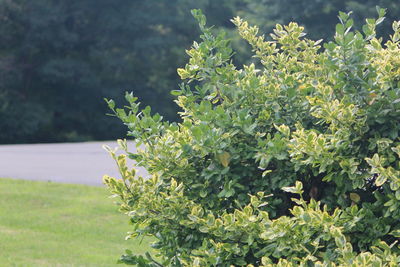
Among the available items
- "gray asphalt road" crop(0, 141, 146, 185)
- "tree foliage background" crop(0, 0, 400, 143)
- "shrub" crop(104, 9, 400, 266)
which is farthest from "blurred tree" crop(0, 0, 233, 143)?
"shrub" crop(104, 9, 400, 266)

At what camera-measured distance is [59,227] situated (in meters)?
7.44

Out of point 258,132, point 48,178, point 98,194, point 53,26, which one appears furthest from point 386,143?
point 53,26

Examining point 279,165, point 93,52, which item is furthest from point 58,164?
point 93,52

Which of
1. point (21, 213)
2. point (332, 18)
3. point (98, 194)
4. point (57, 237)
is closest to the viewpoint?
point (57, 237)

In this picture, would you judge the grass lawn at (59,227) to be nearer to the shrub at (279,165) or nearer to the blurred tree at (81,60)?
the shrub at (279,165)

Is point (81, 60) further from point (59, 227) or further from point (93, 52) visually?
point (59, 227)

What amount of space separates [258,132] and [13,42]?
28053mm

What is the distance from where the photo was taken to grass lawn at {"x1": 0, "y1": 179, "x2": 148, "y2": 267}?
6.16 m

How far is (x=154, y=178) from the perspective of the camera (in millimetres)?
3104

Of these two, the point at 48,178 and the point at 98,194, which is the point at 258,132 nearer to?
the point at 98,194

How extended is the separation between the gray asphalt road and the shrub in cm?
805

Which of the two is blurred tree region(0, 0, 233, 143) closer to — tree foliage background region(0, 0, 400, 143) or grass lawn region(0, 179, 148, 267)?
tree foliage background region(0, 0, 400, 143)

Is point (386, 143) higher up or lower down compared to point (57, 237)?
lower down

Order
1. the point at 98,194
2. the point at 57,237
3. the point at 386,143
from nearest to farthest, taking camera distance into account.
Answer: the point at 386,143 < the point at 57,237 < the point at 98,194
